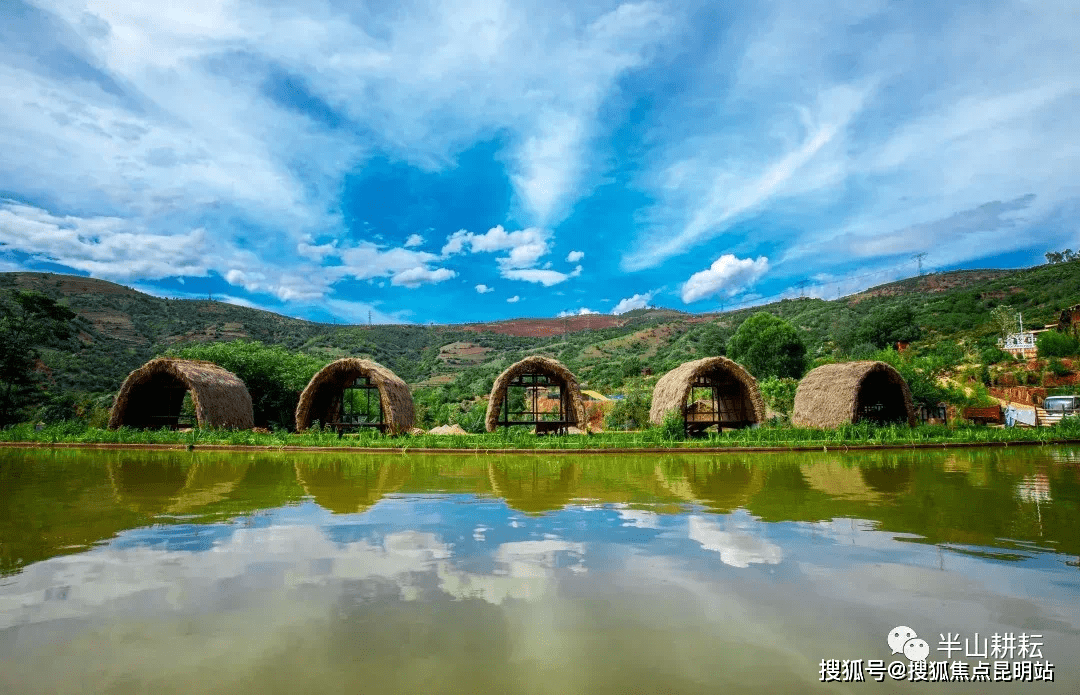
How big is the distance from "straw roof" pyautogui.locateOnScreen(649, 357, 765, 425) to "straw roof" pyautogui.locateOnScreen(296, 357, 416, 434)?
8.44 m

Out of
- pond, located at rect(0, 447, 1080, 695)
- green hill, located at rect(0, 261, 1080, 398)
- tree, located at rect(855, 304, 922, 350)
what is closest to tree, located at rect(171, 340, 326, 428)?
green hill, located at rect(0, 261, 1080, 398)

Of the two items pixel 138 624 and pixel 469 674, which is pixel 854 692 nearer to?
pixel 469 674

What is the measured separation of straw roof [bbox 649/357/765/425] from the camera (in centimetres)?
1798

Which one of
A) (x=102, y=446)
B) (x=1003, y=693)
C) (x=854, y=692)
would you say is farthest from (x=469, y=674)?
(x=102, y=446)

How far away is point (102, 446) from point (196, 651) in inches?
638

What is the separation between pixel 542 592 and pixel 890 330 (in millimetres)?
45784

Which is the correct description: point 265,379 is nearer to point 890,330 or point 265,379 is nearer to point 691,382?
point 691,382

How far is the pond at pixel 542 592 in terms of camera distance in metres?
2.93

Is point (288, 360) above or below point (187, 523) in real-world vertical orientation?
above

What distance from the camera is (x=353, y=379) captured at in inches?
816

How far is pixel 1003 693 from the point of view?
9.07 ft

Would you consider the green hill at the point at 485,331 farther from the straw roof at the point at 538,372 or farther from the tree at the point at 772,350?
the straw roof at the point at 538,372

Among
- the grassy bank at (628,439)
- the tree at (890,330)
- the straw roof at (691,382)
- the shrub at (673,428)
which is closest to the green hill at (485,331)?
the tree at (890,330)

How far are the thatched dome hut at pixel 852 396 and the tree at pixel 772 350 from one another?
17975mm
